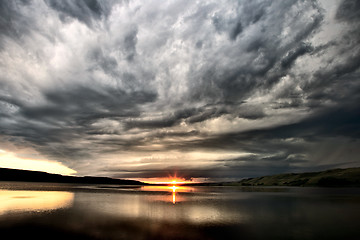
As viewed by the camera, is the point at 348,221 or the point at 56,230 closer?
the point at 56,230

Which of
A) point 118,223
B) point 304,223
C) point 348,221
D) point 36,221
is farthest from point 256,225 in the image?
point 36,221

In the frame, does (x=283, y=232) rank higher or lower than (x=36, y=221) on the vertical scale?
lower

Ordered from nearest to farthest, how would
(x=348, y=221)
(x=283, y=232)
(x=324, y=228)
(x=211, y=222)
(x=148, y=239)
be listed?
(x=148, y=239)
(x=283, y=232)
(x=324, y=228)
(x=211, y=222)
(x=348, y=221)

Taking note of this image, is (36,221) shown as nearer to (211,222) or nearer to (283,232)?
(211,222)

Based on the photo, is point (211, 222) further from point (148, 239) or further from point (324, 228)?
point (324, 228)

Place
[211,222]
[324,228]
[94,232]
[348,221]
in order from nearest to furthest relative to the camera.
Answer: [94,232]
[324,228]
[211,222]
[348,221]

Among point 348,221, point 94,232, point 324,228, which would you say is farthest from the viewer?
point 348,221

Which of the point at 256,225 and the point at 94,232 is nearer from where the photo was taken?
the point at 94,232

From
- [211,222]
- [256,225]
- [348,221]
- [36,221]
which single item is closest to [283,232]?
[256,225]

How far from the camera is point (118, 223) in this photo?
3472 cm

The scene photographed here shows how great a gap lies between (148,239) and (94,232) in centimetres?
793

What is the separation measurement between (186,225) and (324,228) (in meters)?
21.3

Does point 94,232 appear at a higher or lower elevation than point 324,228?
higher

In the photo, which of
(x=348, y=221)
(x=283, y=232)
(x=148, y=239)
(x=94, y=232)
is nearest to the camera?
(x=148, y=239)
